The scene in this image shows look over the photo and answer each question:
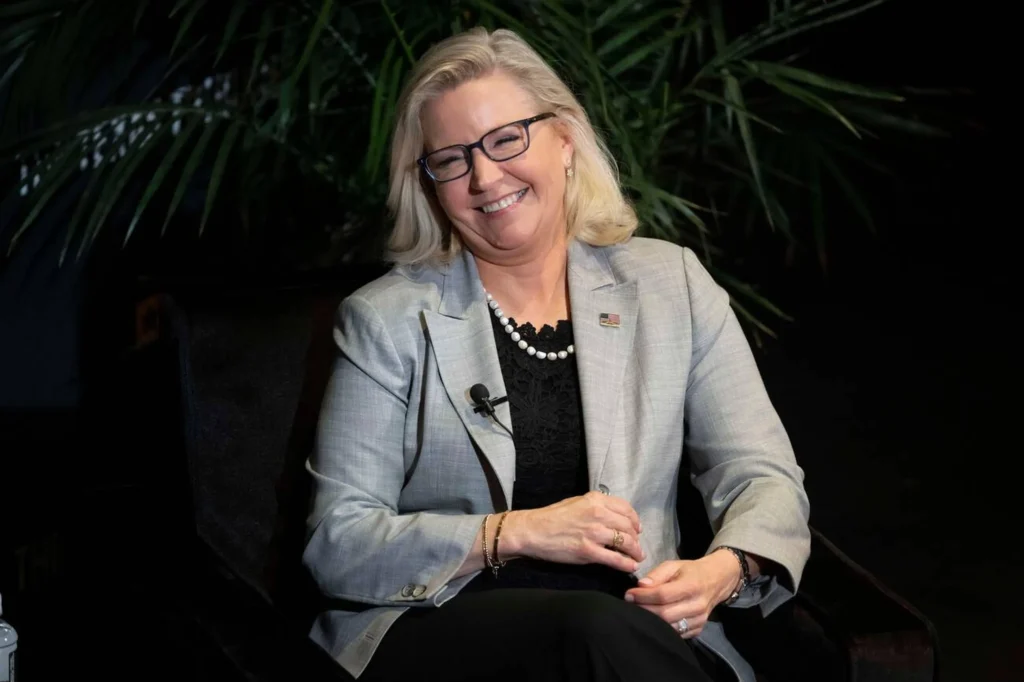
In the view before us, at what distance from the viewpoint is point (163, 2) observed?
285cm

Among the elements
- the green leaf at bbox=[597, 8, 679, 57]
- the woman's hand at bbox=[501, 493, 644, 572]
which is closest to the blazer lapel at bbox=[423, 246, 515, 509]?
the woman's hand at bbox=[501, 493, 644, 572]

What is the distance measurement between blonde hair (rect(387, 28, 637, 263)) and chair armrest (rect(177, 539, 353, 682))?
0.60 meters

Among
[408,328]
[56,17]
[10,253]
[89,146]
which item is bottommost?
[408,328]

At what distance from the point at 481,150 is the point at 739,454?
24.0 inches

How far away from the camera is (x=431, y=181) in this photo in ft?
7.09

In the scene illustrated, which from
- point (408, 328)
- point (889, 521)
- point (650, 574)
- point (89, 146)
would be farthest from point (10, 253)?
point (889, 521)

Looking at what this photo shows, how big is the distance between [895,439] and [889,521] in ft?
1.50

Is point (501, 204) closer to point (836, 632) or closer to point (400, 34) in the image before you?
point (400, 34)

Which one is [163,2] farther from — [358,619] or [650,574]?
[650,574]

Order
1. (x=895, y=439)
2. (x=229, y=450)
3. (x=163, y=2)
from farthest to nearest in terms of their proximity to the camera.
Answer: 1. (x=895, y=439)
2. (x=163, y=2)
3. (x=229, y=450)

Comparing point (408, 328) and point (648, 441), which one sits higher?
point (408, 328)

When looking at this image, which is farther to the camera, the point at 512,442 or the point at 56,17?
the point at 56,17

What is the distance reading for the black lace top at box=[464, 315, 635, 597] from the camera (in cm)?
196

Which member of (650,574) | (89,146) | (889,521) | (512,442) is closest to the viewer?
(650,574)
